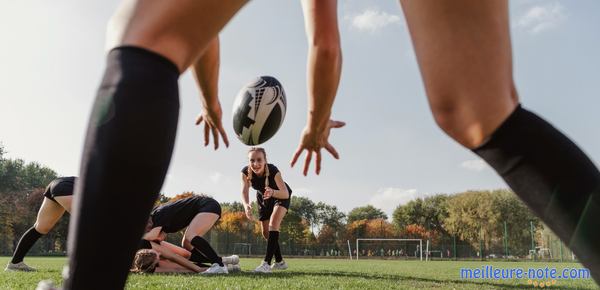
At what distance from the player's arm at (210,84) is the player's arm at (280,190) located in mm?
6138

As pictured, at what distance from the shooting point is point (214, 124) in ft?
5.92

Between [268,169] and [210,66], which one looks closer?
Answer: [210,66]

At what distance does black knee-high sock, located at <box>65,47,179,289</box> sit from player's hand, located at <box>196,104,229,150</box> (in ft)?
2.58

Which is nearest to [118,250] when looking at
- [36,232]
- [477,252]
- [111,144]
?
[111,144]

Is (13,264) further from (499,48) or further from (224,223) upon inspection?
(224,223)

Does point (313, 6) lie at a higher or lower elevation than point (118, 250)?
higher

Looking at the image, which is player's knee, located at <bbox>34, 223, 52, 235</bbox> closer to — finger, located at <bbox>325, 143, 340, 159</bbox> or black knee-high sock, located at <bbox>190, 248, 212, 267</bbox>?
black knee-high sock, located at <bbox>190, 248, 212, 267</bbox>

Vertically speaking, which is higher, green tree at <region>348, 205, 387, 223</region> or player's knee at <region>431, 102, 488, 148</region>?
green tree at <region>348, 205, 387, 223</region>

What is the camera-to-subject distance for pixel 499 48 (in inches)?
47.8

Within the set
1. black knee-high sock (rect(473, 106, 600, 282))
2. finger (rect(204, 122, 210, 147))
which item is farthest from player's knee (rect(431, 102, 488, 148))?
finger (rect(204, 122, 210, 147))

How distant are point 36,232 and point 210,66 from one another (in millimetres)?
6588

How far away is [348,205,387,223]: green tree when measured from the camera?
3408 inches

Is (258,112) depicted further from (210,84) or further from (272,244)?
(272,244)

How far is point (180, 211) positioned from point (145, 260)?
988mm
